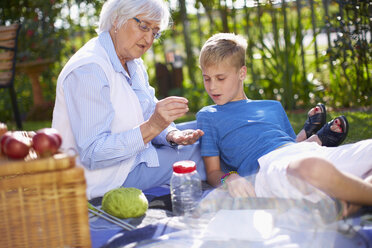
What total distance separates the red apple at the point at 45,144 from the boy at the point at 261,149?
1.01 metres

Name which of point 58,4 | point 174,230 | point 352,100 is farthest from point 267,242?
point 58,4

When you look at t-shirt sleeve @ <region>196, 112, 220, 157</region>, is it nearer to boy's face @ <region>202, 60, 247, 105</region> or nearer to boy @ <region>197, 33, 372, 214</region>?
boy @ <region>197, 33, 372, 214</region>

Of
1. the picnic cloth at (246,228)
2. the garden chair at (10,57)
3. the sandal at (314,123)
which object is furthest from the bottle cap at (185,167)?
the garden chair at (10,57)

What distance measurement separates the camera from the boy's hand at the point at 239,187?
2184mm

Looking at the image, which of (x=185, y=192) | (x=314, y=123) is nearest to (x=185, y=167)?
(x=185, y=192)

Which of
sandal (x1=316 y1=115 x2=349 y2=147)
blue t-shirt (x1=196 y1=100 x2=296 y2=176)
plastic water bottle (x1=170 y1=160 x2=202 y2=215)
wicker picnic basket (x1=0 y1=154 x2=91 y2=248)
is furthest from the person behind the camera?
sandal (x1=316 y1=115 x2=349 y2=147)

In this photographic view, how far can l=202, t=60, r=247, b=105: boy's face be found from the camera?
101 inches

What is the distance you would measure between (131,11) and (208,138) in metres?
0.87

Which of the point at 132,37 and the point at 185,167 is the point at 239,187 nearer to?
the point at 185,167

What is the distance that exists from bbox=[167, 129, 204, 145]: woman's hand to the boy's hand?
35 cm

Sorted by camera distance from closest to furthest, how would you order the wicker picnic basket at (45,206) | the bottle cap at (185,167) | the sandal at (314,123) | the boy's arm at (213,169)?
the wicker picnic basket at (45,206) → the bottle cap at (185,167) → the boy's arm at (213,169) → the sandal at (314,123)

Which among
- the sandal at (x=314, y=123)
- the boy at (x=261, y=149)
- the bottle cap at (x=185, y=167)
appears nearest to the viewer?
the boy at (x=261, y=149)

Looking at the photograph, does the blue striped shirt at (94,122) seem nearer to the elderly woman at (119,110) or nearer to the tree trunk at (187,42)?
the elderly woman at (119,110)

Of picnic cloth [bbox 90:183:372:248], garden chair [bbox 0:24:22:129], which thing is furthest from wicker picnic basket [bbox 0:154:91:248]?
garden chair [bbox 0:24:22:129]
